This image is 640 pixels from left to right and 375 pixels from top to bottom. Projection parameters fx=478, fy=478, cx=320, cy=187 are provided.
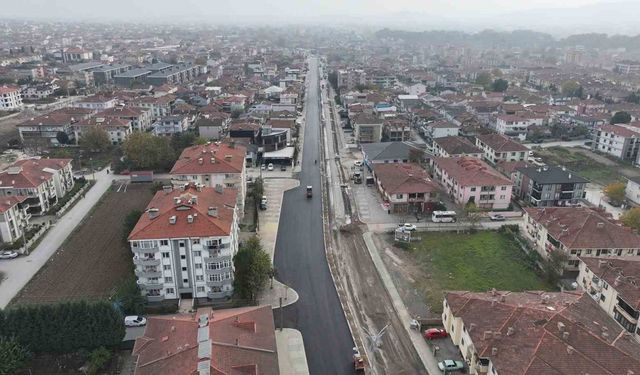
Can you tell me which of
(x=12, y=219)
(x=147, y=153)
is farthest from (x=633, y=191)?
(x=12, y=219)

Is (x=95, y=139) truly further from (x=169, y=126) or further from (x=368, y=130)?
(x=368, y=130)

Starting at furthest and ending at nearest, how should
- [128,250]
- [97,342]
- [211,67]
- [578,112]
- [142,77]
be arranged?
[211,67]
[142,77]
[578,112]
[128,250]
[97,342]

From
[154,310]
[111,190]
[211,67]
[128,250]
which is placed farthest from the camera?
[211,67]

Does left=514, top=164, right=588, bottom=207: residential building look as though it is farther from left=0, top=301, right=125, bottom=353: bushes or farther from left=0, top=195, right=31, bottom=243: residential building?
left=0, top=195, right=31, bottom=243: residential building

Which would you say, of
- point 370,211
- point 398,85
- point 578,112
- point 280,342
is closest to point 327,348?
point 280,342

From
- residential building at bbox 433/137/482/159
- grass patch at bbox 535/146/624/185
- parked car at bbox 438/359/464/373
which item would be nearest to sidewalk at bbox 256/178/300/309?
parked car at bbox 438/359/464/373

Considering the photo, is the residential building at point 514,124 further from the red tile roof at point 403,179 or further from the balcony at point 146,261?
the balcony at point 146,261

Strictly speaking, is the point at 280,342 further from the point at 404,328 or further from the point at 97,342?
the point at 97,342

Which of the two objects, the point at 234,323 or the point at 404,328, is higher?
the point at 234,323
